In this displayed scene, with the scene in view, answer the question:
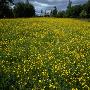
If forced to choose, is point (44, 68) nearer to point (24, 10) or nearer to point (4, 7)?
point (4, 7)

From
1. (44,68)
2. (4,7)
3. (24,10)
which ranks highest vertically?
(44,68)

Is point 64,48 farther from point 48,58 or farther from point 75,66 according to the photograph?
point 75,66

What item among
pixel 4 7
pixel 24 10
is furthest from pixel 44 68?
pixel 24 10

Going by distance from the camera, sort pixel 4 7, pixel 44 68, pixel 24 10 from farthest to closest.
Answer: pixel 24 10 < pixel 4 7 < pixel 44 68

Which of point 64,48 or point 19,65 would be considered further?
point 64,48

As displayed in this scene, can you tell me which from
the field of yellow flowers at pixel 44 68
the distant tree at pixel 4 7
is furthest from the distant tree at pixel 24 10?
the field of yellow flowers at pixel 44 68

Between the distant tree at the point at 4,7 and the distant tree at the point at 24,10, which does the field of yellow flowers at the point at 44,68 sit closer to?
the distant tree at the point at 4,7

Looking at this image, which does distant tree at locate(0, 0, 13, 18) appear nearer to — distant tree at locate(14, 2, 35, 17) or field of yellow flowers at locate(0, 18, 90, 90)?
distant tree at locate(14, 2, 35, 17)

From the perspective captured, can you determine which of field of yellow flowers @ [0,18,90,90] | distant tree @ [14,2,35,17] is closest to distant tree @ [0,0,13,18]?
distant tree @ [14,2,35,17]

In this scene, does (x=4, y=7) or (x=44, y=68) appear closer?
(x=44, y=68)

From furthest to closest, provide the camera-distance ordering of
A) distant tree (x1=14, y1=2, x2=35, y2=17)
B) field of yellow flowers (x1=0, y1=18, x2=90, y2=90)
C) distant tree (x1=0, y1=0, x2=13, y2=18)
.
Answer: distant tree (x1=14, y1=2, x2=35, y2=17) → distant tree (x1=0, y1=0, x2=13, y2=18) → field of yellow flowers (x1=0, y1=18, x2=90, y2=90)

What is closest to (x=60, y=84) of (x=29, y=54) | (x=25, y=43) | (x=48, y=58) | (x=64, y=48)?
(x=48, y=58)

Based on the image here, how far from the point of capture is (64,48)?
47.0ft

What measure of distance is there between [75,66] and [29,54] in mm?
2740
